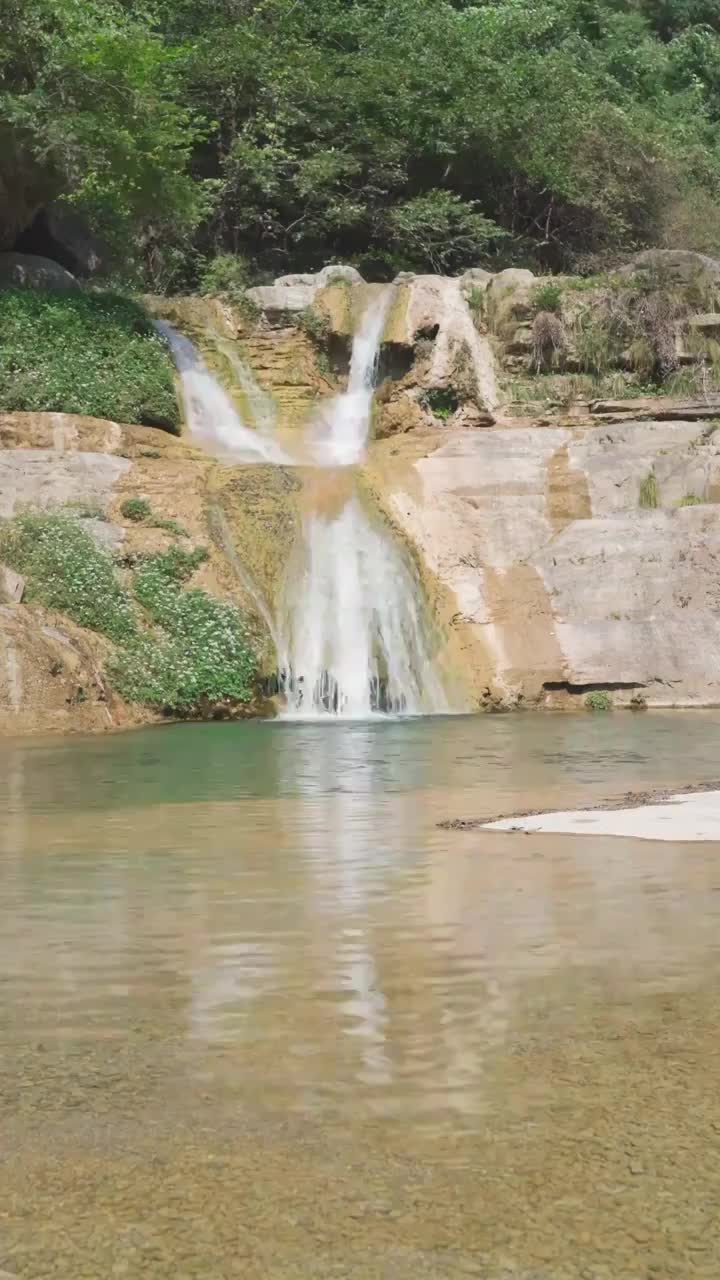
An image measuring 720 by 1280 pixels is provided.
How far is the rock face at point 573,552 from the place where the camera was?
19.1 meters

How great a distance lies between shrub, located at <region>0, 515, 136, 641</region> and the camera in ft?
58.8

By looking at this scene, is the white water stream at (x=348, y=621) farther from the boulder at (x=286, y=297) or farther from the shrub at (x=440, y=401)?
the boulder at (x=286, y=297)

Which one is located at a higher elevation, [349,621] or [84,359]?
→ [84,359]

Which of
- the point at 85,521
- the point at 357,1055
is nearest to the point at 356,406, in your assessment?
the point at 85,521

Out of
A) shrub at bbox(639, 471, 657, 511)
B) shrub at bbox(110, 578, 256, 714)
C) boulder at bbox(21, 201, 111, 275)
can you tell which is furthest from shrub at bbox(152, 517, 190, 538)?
boulder at bbox(21, 201, 111, 275)

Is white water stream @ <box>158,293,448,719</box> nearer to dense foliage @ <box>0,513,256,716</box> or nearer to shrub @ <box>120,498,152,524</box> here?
dense foliage @ <box>0,513,256,716</box>

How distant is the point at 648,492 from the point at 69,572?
876 centimetres

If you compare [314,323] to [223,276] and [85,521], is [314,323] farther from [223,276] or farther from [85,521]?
[85,521]

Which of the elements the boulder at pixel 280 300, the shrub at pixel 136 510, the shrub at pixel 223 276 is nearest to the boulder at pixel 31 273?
the shrub at pixel 223 276

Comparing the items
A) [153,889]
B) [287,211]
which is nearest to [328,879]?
[153,889]

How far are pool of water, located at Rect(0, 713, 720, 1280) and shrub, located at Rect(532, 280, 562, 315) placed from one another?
19188mm

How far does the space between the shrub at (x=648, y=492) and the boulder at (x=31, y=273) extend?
11412mm

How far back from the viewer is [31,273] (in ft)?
86.9

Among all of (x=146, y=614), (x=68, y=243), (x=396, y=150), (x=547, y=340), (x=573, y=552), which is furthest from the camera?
(x=396, y=150)
